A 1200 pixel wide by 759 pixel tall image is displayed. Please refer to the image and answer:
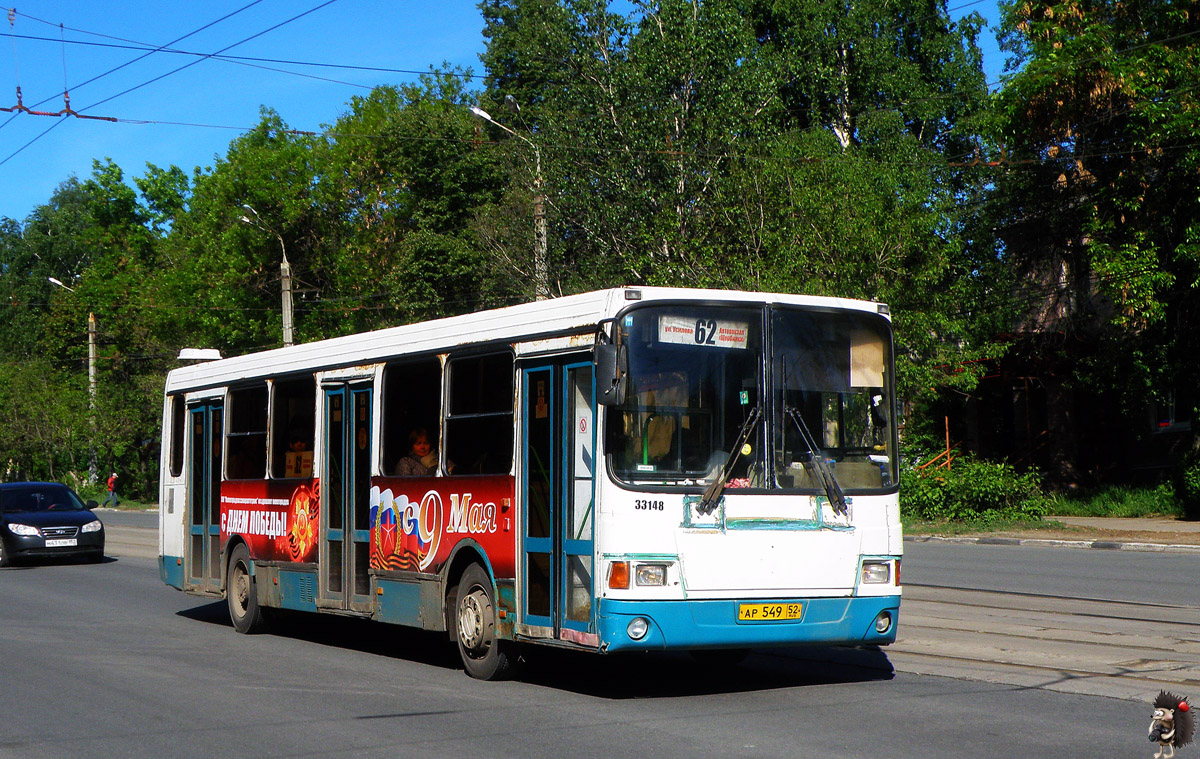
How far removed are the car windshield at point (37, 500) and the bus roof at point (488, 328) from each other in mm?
13107

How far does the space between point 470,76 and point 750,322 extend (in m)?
49.2

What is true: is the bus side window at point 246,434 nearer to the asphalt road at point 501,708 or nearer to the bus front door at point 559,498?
the asphalt road at point 501,708

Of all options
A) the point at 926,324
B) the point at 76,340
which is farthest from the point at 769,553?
the point at 76,340

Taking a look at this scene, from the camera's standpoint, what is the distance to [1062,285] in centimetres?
3544

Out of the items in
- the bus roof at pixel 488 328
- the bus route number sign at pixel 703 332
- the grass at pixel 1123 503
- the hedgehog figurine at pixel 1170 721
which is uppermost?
the bus roof at pixel 488 328

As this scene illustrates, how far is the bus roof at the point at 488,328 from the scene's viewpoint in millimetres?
8906

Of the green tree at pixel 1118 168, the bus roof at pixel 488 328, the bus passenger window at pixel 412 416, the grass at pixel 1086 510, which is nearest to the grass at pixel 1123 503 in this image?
the grass at pixel 1086 510

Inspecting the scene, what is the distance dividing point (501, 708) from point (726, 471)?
2.11 metres

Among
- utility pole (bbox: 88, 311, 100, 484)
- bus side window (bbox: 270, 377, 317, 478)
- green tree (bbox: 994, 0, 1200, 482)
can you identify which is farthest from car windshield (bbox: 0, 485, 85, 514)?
utility pole (bbox: 88, 311, 100, 484)

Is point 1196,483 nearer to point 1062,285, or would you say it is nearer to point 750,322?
point 1062,285

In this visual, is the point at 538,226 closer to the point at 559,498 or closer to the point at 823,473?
the point at 559,498

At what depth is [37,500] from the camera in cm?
2577

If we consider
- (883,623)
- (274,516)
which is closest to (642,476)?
(883,623)

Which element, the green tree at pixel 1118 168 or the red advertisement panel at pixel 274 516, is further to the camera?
the green tree at pixel 1118 168
